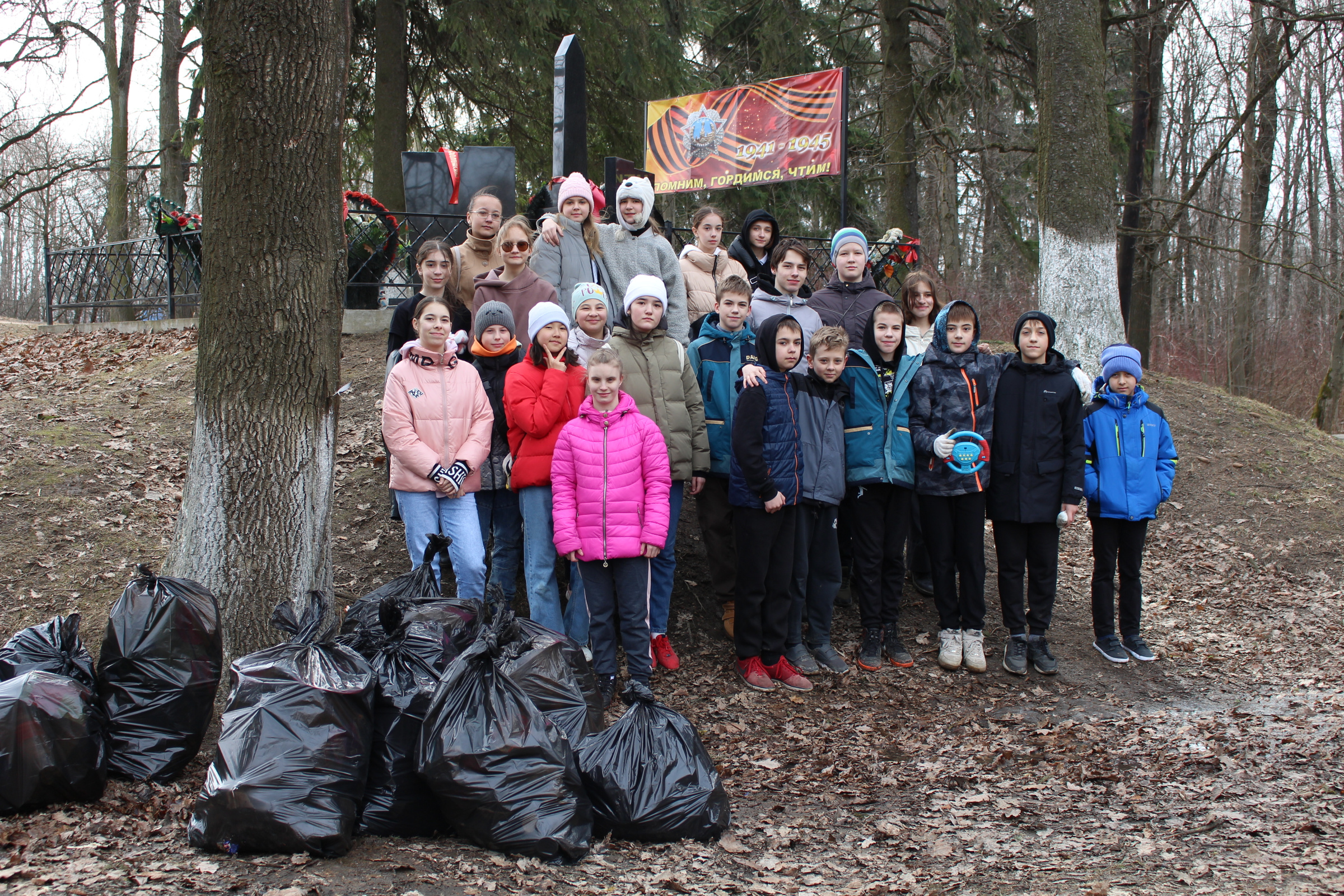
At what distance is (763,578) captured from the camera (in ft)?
16.2

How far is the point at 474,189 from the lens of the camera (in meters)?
10.2

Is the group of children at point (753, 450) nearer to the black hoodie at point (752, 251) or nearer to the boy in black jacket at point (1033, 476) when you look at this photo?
the boy in black jacket at point (1033, 476)

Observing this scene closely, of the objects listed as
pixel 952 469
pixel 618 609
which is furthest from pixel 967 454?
pixel 618 609

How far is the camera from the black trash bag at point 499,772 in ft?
9.49

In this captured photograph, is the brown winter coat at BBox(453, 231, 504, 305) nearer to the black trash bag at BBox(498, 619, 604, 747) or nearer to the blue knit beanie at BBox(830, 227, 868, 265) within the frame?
the blue knit beanie at BBox(830, 227, 868, 265)

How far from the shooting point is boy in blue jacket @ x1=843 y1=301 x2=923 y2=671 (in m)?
5.23

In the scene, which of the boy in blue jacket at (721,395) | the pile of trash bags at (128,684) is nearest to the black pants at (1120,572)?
the boy in blue jacket at (721,395)

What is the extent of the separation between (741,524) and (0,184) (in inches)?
859

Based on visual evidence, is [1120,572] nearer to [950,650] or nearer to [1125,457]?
[1125,457]

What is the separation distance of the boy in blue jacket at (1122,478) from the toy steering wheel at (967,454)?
2.40 feet

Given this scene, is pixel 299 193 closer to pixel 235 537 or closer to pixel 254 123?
pixel 254 123

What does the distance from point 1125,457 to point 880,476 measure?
1.56m

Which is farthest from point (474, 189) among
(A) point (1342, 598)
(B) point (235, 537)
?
(A) point (1342, 598)

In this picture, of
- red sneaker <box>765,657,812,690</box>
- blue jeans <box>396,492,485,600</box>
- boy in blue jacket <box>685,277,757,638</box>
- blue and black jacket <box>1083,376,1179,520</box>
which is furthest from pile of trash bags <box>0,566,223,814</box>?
blue and black jacket <box>1083,376,1179,520</box>
